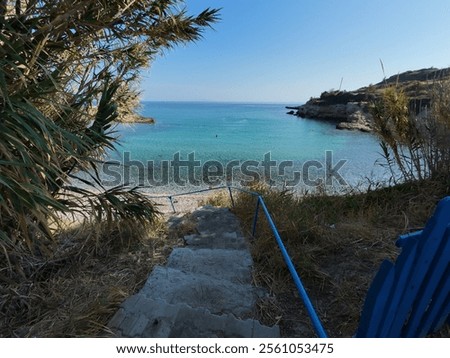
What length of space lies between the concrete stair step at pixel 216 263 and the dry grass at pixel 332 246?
12cm

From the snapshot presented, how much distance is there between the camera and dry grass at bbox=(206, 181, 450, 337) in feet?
7.45

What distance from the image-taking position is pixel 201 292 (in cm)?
223

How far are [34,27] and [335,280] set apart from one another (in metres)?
3.44

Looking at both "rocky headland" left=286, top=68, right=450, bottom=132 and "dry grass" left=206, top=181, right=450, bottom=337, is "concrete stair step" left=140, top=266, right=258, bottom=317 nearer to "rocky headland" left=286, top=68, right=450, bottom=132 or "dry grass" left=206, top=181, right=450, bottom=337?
"dry grass" left=206, top=181, right=450, bottom=337

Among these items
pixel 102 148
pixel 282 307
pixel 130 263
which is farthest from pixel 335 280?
pixel 102 148

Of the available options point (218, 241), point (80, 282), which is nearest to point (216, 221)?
point (218, 241)

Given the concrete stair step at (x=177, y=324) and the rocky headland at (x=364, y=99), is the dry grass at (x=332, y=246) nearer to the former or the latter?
the concrete stair step at (x=177, y=324)

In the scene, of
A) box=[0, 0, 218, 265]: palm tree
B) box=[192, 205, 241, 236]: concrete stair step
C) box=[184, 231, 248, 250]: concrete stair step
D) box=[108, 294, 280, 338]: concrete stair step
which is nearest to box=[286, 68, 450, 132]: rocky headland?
box=[192, 205, 241, 236]: concrete stair step

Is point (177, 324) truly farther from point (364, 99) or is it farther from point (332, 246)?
point (364, 99)

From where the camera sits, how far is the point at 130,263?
9.86 ft

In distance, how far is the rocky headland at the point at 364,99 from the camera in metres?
5.66

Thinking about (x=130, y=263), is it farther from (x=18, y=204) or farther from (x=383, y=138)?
(x=383, y=138)

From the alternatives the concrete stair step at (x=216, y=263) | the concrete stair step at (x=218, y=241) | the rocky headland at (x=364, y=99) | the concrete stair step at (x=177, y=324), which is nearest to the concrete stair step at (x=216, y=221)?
the concrete stair step at (x=218, y=241)

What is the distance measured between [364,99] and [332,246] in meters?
6.79
